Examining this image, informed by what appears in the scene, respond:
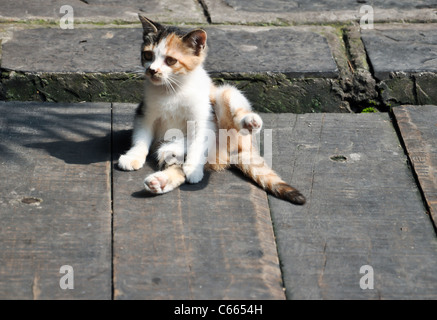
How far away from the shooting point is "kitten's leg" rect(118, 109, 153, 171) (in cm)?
396

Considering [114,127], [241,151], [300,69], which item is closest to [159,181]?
[241,151]

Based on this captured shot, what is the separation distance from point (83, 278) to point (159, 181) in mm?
831

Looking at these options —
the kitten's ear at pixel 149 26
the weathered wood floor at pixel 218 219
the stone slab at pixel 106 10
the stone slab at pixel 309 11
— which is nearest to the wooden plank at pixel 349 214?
the weathered wood floor at pixel 218 219

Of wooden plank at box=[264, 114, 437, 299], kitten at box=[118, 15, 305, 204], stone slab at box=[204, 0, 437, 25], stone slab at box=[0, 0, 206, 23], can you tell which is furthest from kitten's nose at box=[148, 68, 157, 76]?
stone slab at box=[204, 0, 437, 25]

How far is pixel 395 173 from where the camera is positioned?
4086 millimetres

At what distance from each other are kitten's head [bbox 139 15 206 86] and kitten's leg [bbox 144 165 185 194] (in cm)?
53

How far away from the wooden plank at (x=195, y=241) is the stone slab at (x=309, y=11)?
2317 millimetres

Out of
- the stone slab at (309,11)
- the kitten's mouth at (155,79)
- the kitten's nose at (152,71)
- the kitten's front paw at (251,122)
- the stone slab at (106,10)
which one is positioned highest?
the kitten's nose at (152,71)

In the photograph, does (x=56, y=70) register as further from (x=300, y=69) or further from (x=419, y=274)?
(x=419, y=274)

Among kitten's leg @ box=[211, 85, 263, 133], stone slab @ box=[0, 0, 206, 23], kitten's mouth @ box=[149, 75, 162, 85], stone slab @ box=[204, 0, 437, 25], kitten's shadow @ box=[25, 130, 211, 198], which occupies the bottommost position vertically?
stone slab @ box=[0, 0, 206, 23]

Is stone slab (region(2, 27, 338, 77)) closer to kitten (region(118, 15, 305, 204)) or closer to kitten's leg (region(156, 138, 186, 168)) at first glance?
kitten (region(118, 15, 305, 204))

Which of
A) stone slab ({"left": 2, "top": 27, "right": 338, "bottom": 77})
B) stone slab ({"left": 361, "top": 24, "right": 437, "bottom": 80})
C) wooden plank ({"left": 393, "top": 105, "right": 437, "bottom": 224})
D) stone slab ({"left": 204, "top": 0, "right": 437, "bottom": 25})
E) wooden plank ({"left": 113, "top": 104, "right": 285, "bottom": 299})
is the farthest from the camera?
stone slab ({"left": 204, "top": 0, "right": 437, "bottom": 25})

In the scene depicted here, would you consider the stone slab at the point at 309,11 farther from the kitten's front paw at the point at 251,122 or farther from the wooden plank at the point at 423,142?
the kitten's front paw at the point at 251,122

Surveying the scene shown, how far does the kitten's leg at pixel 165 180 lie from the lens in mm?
3694
